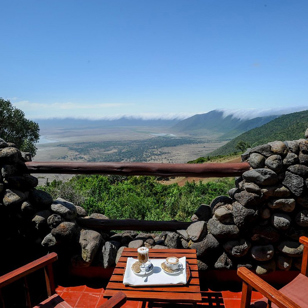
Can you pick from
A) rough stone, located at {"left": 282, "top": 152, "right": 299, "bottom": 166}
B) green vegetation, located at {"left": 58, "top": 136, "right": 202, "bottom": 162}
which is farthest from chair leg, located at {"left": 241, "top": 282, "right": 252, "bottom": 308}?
green vegetation, located at {"left": 58, "top": 136, "right": 202, "bottom": 162}

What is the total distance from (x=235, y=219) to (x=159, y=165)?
1180 millimetres

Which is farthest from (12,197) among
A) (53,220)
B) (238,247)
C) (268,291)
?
(268,291)

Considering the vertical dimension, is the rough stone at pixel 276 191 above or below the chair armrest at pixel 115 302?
above

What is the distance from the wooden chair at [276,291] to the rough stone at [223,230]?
0.85 metres

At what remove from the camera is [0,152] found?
3.58 metres

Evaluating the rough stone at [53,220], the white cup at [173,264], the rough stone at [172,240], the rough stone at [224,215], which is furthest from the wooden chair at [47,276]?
the rough stone at [224,215]

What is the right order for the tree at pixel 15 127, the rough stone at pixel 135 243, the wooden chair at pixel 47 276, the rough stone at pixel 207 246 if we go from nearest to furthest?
the wooden chair at pixel 47 276
the rough stone at pixel 207 246
the rough stone at pixel 135 243
the tree at pixel 15 127

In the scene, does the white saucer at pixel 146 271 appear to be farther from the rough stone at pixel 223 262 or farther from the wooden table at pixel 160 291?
the rough stone at pixel 223 262

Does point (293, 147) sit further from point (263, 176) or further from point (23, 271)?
point (23, 271)

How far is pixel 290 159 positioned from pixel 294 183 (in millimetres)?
286

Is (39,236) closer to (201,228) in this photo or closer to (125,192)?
(201,228)

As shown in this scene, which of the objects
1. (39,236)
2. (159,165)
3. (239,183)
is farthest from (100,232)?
(239,183)

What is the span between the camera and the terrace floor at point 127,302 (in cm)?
330

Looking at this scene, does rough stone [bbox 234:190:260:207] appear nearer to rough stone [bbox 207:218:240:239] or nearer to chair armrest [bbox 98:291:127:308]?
rough stone [bbox 207:218:240:239]
